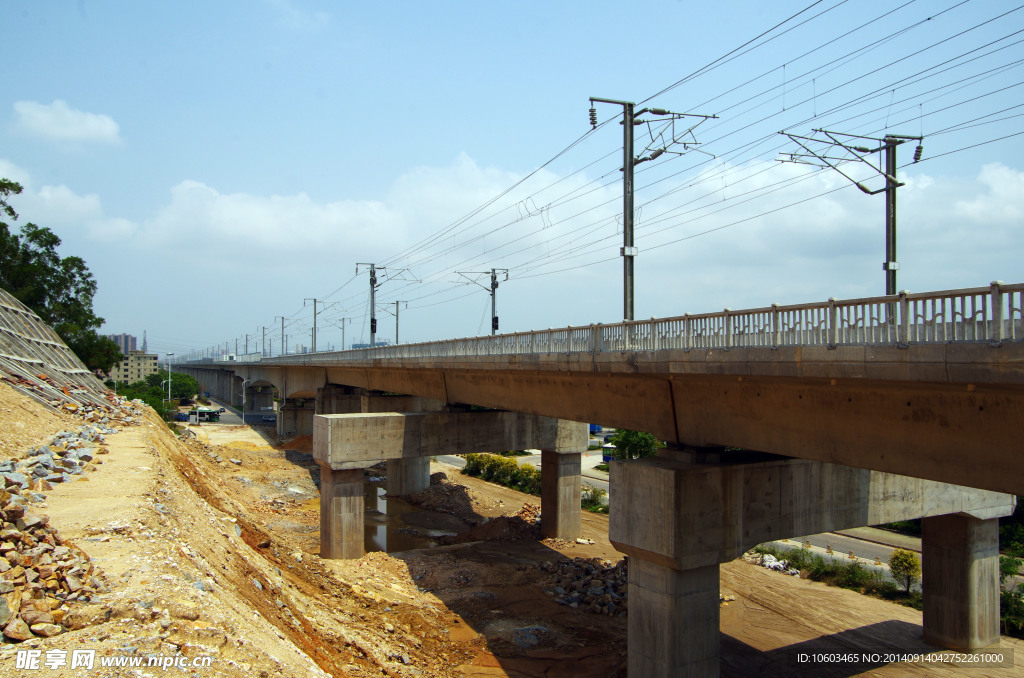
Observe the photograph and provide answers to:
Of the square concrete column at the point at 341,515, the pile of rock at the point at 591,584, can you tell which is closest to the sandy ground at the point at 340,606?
the pile of rock at the point at 591,584

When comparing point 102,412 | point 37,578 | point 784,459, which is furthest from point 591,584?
point 102,412

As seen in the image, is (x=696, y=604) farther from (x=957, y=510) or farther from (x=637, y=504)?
(x=957, y=510)

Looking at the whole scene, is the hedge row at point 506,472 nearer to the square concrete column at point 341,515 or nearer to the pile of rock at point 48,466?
the square concrete column at point 341,515

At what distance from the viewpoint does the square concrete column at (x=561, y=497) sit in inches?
1187

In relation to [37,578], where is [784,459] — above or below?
above

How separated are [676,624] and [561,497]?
636 inches

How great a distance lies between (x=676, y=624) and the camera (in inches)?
555

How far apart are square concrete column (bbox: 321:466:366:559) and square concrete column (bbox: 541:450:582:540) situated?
859 cm

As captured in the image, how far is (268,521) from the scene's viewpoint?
3309cm

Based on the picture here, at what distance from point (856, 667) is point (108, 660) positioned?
17398 mm

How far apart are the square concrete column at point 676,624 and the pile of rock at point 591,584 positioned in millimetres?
6410

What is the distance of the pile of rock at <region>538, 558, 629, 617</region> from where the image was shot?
839 inches

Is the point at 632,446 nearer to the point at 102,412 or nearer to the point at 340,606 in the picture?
the point at 340,606

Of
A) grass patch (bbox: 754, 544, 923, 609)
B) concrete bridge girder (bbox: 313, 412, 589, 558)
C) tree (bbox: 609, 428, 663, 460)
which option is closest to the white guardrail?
concrete bridge girder (bbox: 313, 412, 589, 558)
